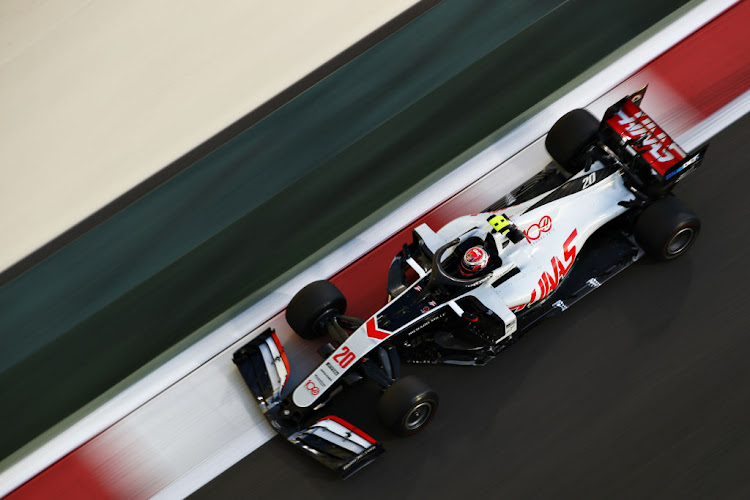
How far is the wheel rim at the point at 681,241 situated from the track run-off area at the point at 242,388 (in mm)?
136

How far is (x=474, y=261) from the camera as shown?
432cm

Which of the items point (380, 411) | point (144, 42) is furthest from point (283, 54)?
point (380, 411)

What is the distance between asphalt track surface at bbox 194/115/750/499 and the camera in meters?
4.25

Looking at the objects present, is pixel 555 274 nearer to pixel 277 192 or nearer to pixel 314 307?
pixel 314 307

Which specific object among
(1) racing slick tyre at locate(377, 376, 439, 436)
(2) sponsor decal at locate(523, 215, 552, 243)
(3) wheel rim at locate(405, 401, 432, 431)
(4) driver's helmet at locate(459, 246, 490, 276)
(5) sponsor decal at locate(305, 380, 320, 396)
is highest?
(4) driver's helmet at locate(459, 246, 490, 276)

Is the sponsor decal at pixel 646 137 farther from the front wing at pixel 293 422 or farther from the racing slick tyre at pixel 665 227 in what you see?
the front wing at pixel 293 422

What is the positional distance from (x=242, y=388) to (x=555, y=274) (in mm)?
1834

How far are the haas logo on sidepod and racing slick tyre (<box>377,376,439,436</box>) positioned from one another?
0.67 meters

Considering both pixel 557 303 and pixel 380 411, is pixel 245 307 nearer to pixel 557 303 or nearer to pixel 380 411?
pixel 380 411

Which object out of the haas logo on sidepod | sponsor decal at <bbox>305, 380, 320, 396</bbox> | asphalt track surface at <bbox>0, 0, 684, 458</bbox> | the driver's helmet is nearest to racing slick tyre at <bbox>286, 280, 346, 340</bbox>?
sponsor decal at <bbox>305, 380, 320, 396</bbox>

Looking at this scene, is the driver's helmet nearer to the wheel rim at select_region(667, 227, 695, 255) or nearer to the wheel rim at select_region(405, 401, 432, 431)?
the wheel rim at select_region(405, 401, 432, 431)

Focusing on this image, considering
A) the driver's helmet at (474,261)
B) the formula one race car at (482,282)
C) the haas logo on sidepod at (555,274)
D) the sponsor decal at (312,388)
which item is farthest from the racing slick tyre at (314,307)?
the haas logo on sidepod at (555,274)

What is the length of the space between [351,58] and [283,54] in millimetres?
529

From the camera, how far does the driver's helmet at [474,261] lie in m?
4.32
